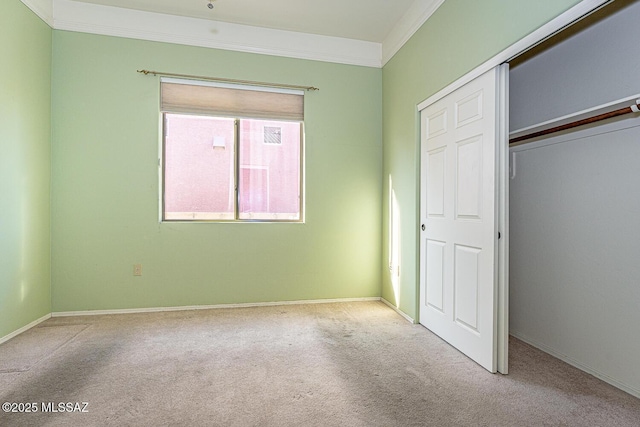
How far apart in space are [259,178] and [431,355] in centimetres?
252

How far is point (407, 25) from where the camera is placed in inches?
132

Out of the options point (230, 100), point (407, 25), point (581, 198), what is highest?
point (407, 25)

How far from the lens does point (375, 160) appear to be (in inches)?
159

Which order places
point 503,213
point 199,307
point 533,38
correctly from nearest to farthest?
point 533,38 → point 503,213 → point 199,307

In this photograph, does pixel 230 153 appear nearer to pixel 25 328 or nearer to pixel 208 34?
pixel 208 34

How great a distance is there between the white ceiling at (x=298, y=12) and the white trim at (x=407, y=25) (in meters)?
0.06

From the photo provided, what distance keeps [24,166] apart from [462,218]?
3759 mm

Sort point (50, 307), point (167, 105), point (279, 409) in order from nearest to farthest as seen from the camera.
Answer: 1. point (279, 409)
2. point (50, 307)
3. point (167, 105)

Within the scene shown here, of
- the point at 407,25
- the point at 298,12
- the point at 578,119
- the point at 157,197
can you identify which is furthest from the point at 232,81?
the point at 578,119

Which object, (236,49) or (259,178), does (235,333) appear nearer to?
(259,178)

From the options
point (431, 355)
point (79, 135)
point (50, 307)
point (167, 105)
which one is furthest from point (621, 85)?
point (50, 307)

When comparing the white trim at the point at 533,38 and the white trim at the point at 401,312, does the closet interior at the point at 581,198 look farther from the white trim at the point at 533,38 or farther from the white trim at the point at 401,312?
the white trim at the point at 401,312

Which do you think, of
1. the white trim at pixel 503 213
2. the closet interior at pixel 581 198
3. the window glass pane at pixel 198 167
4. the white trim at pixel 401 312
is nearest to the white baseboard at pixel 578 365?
the closet interior at pixel 581 198

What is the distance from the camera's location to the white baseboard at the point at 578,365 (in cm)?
204
